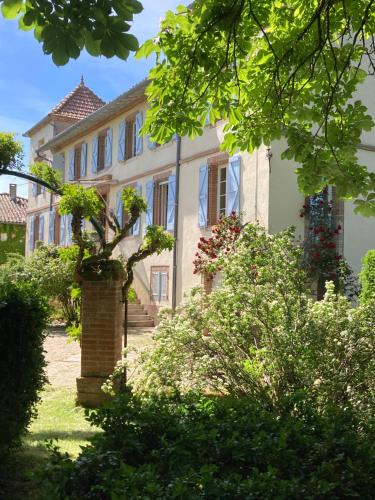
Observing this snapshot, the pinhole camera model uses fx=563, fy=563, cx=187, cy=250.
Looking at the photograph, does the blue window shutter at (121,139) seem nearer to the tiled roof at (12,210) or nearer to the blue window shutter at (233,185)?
the blue window shutter at (233,185)

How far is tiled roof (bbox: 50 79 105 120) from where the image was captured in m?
24.8

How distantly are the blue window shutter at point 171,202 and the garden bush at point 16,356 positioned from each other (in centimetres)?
1082

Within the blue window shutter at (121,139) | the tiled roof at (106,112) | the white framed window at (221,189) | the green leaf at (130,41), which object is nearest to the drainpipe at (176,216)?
the white framed window at (221,189)

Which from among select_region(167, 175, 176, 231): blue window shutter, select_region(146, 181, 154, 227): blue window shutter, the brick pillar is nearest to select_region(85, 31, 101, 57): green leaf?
the brick pillar

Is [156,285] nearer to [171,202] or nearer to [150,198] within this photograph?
[171,202]

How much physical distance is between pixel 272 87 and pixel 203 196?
887cm

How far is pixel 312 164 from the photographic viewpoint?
5.17 meters

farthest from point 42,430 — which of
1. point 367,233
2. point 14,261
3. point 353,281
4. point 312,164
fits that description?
point 14,261

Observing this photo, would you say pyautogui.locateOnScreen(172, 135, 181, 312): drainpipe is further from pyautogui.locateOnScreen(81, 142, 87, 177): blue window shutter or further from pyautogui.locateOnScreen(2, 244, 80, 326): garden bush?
pyautogui.locateOnScreen(81, 142, 87, 177): blue window shutter

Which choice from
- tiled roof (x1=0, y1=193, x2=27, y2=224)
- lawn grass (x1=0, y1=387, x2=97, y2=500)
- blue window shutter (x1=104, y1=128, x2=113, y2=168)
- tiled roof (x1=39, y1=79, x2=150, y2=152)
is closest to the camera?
lawn grass (x1=0, y1=387, x2=97, y2=500)

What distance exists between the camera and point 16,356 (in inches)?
167

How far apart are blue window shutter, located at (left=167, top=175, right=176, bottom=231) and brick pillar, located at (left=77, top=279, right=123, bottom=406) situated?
8292 mm

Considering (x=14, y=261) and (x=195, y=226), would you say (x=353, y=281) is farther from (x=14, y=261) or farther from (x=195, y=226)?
(x=14, y=261)

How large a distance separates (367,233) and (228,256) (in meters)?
7.57
